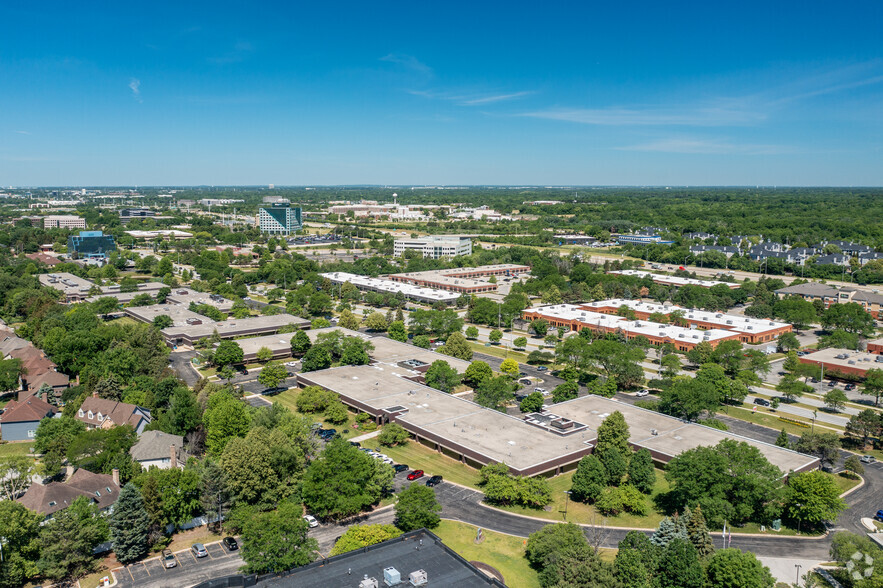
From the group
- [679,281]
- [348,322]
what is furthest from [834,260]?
[348,322]

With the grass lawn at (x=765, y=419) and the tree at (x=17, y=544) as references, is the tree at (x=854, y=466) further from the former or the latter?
the tree at (x=17, y=544)

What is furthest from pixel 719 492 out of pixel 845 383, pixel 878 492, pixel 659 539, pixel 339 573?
pixel 845 383

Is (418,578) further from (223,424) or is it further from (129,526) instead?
(223,424)

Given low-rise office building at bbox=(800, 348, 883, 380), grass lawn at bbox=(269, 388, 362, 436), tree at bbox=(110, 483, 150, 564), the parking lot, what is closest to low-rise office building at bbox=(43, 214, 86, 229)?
grass lawn at bbox=(269, 388, 362, 436)

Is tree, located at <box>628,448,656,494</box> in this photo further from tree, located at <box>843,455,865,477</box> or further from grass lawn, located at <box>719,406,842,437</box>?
grass lawn, located at <box>719,406,842,437</box>

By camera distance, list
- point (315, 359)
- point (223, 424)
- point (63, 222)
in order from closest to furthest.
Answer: point (223, 424)
point (315, 359)
point (63, 222)

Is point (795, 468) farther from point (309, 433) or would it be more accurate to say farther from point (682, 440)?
point (309, 433)

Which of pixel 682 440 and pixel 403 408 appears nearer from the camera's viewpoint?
pixel 682 440

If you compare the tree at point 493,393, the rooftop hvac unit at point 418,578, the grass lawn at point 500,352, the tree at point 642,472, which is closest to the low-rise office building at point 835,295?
the grass lawn at point 500,352
